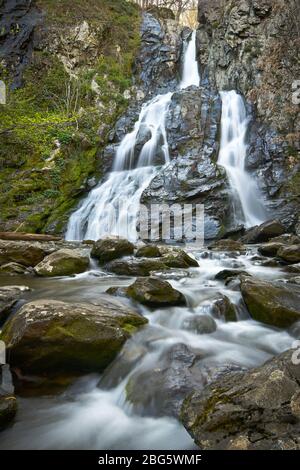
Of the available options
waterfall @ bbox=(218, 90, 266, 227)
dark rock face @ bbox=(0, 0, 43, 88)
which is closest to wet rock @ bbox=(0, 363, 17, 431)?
waterfall @ bbox=(218, 90, 266, 227)

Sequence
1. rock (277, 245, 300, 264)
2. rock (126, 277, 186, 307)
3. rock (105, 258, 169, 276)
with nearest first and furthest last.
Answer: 1. rock (126, 277, 186, 307)
2. rock (105, 258, 169, 276)
3. rock (277, 245, 300, 264)

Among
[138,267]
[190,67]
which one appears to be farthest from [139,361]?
[190,67]

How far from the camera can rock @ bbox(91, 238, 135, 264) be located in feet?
31.4

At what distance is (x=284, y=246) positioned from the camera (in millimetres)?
9656

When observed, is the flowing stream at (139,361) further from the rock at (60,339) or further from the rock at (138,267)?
the rock at (138,267)

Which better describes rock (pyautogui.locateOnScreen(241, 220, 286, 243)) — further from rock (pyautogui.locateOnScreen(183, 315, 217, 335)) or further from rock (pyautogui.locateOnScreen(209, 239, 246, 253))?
rock (pyautogui.locateOnScreen(183, 315, 217, 335))

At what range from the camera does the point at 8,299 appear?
5.39 m

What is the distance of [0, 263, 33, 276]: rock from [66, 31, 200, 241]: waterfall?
20.3ft

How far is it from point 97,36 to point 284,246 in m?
24.3

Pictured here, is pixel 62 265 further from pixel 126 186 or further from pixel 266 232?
pixel 126 186

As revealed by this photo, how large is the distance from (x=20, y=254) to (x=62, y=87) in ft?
59.9

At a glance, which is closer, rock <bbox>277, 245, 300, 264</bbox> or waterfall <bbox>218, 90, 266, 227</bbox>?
rock <bbox>277, 245, 300, 264</bbox>
